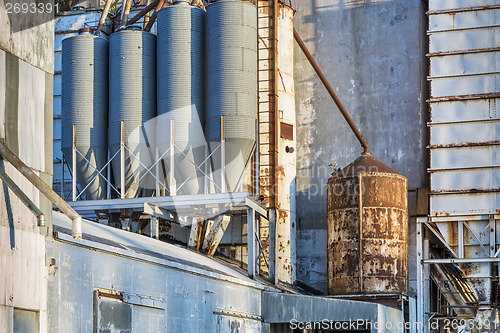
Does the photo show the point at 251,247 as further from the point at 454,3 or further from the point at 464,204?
the point at 454,3

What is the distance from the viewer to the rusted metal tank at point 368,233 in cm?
2455

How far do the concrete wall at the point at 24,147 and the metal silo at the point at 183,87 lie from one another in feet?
38.9

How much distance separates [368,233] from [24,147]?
1361cm

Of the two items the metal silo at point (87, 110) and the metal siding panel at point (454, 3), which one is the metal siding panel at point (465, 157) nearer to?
the metal siding panel at point (454, 3)

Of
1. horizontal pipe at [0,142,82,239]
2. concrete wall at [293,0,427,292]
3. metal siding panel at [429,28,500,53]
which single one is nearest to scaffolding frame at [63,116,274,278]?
concrete wall at [293,0,427,292]

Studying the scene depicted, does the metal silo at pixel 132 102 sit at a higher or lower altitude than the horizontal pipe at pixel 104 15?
lower

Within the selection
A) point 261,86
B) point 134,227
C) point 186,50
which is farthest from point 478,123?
point 134,227

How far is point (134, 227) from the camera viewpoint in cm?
2512

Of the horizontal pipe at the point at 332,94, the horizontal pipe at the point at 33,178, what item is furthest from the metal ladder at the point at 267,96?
the horizontal pipe at the point at 33,178

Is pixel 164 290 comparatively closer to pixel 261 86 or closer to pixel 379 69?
pixel 261 86

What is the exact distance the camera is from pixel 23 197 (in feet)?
40.0

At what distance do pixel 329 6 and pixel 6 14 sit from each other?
18.1 m

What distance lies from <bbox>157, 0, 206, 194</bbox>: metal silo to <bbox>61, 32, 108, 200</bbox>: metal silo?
1.91 metres

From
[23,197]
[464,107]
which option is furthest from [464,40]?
[23,197]
